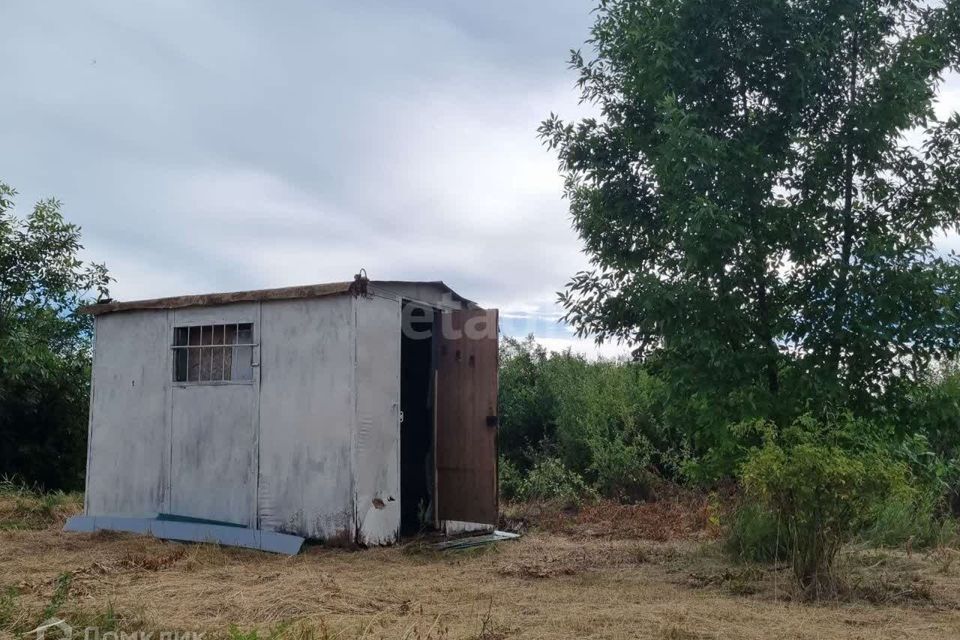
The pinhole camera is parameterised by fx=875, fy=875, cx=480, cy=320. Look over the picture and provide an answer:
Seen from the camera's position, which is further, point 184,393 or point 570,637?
point 184,393

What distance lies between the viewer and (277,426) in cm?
851

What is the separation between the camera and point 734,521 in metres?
7.46

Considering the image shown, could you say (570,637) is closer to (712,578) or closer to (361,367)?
(712,578)

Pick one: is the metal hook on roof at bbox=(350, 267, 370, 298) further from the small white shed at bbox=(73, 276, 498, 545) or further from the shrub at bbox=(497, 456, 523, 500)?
the shrub at bbox=(497, 456, 523, 500)

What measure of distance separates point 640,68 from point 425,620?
509cm

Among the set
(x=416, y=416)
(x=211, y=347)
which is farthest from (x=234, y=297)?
(x=416, y=416)

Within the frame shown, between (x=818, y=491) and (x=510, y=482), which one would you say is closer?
(x=818, y=491)

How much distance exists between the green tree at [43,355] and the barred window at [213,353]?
4.86 meters

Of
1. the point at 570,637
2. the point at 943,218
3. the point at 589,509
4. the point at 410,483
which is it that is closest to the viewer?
the point at 570,637

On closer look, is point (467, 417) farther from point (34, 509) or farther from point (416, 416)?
point (34, 509)

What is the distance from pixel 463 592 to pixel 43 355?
9.73 meters

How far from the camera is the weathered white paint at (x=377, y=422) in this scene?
26.5 feet

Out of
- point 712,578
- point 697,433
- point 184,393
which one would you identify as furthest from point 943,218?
point 184,393

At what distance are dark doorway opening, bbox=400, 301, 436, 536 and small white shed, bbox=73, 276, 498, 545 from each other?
17 millimetres
